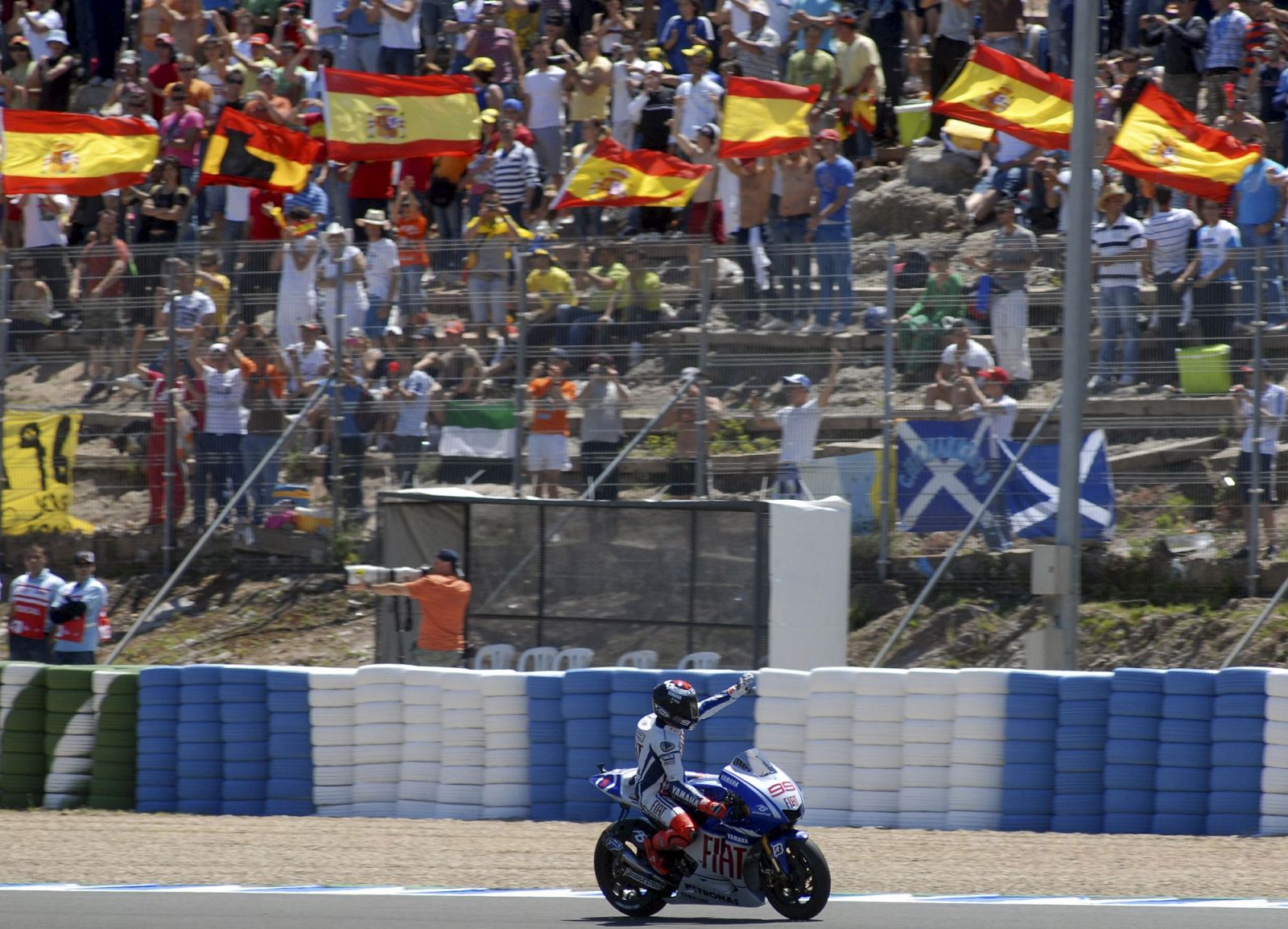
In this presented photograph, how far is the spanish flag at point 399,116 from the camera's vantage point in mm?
18516

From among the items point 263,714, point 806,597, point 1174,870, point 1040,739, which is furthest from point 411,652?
point 1174,870

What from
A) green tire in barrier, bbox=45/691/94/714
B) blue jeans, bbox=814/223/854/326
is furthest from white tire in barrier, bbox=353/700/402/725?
blue jeans, bbox=814/223/854/326

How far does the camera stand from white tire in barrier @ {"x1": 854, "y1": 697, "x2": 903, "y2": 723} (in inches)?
453

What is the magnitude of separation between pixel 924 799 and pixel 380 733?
3629 mm

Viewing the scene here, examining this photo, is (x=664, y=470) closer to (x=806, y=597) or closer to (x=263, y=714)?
(x=806, y=597)

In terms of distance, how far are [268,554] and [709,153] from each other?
224 inches

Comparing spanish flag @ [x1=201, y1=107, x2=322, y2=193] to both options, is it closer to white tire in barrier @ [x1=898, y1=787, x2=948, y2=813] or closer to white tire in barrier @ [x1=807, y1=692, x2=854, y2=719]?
white tire in barrier @ [x1=807, y1=692, x2=854, y2=719]

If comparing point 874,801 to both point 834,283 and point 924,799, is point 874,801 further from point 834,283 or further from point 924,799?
point 834,283

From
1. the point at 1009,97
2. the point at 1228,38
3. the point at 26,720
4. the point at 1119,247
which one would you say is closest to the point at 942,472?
the point at 1119,247

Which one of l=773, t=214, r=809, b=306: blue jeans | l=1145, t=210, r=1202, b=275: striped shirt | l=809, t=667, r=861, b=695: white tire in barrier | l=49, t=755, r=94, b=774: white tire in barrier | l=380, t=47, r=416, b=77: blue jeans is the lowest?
l=49, t=755, r=94, b=774: white tire in barrier

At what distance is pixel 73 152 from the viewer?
18750 mm

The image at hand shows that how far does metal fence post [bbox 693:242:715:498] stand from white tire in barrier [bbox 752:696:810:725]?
3944 mm

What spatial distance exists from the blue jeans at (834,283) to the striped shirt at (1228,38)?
18.5 feet

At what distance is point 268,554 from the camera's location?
56.4 ft
